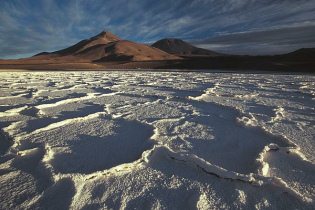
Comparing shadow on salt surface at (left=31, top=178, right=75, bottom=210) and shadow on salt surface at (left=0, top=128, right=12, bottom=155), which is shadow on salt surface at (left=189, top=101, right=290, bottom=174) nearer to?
shadow on salt surface at (left=31, top=178, right=75, bottom=210)

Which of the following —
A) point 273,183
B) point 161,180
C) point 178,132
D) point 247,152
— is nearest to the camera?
point 273,183

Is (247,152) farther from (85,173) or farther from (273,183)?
(85,173)

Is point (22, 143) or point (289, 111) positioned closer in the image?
point (22, 143)

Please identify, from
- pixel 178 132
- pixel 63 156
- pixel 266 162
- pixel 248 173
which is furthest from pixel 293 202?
pixel 63 156

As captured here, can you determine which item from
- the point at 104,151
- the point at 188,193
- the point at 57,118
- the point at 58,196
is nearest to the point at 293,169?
the point at 188,193

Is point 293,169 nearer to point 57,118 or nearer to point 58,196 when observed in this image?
point 58,196

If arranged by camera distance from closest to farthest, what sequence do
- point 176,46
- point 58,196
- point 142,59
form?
point 58,196, point 142,59, point 176,46

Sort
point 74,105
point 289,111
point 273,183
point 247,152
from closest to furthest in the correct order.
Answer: point 273,183 < point 247,152 < point 289,111 < point 74,105
